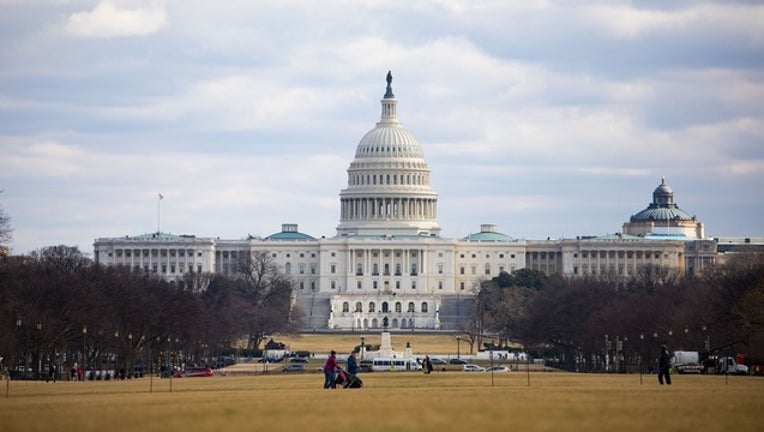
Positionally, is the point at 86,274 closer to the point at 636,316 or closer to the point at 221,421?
the point at 636,316

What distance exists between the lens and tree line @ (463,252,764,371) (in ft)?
309

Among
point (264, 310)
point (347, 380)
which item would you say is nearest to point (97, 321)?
point (347, 380)

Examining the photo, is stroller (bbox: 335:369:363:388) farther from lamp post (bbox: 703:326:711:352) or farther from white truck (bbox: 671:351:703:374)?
lamp post (bbox: 703:326:711:352)

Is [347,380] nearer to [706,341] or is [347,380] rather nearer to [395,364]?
[706,341]

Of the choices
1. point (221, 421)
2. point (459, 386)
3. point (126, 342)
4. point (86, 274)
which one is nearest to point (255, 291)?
point (86, 274)

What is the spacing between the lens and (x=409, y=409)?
42.1 meters

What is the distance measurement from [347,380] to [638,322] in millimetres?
57488

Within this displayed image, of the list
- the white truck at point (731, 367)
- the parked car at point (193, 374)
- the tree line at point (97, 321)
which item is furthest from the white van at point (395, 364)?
the white truck at point (731, 367)

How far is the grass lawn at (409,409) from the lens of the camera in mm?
37219

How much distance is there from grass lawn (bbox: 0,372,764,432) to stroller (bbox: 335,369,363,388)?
2.07 feet

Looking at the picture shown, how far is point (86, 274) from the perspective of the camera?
118375 millimetres

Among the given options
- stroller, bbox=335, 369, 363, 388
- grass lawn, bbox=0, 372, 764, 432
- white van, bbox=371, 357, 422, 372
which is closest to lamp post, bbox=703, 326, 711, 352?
white van, bbox=371, 357, 422, 372

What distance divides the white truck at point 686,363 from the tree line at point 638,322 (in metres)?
2.00

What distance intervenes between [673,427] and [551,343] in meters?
99.6
